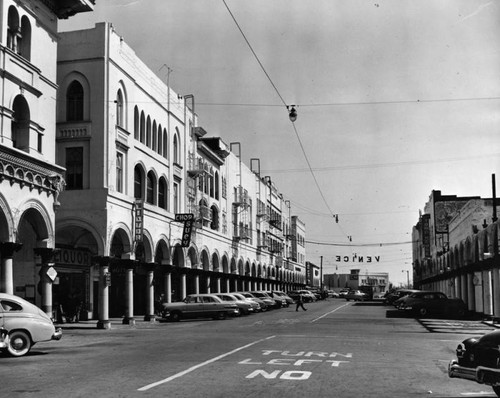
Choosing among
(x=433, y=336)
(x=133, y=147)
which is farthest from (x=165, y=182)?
(x=433, y=336)

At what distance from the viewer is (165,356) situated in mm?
17219

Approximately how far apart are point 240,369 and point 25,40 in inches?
732

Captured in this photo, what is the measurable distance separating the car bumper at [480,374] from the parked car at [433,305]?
33451 mm

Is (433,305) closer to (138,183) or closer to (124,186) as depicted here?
(138,183)

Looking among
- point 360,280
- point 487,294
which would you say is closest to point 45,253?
point 487,294

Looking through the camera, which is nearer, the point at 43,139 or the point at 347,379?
the point at 347,379

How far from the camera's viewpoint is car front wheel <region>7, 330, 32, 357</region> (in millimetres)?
18094

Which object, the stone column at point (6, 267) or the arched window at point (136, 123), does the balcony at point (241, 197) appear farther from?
the stone column at point (6, 267)

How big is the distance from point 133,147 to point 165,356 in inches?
911

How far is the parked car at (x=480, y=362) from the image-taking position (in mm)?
9977

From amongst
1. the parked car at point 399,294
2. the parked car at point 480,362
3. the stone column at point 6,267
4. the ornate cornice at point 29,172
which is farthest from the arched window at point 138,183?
the parked car at point 480,362

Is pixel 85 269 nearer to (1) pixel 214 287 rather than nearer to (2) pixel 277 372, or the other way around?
(1) pixel 214 287

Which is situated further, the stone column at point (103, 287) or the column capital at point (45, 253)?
the stone column at point (103, 287)

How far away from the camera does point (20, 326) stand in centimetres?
1836
